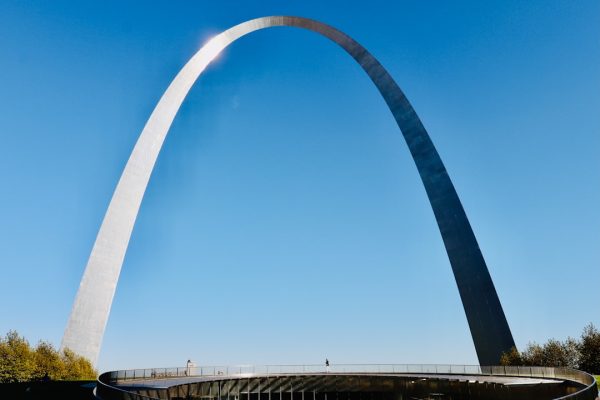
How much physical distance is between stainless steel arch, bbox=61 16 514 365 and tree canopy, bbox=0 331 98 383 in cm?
179

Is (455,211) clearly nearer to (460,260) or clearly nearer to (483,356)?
(460,260)

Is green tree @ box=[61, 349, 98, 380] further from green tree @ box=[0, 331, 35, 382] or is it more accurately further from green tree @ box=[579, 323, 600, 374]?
green tree @ box=[579, 323, 600, 374]

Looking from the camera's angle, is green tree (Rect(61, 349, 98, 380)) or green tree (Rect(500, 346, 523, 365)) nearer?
green tree (Rect(61, 349, 98, 380))

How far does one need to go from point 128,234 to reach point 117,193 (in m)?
3.90

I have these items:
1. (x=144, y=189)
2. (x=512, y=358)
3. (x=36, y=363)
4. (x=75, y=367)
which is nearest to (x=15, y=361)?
(x=36, y=363)

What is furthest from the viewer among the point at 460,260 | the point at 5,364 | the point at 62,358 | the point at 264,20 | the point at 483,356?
the point at 264,20

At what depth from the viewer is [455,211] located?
1647 inches

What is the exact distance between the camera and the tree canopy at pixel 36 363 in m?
30.2

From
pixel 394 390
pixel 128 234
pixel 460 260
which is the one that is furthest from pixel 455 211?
pixel 128 234

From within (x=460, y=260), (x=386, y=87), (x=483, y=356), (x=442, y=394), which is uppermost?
(x=386, y=87)

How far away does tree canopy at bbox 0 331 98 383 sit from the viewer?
30.2 meters

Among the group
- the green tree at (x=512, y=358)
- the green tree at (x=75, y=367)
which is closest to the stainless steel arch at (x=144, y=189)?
the green tree at (x=512, y=358)

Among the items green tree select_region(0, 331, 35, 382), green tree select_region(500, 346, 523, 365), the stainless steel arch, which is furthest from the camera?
the stainless steel arch

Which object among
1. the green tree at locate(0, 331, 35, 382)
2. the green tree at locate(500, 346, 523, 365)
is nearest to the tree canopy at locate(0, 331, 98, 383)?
the green tree at locate(0, 331, 35, 382)
